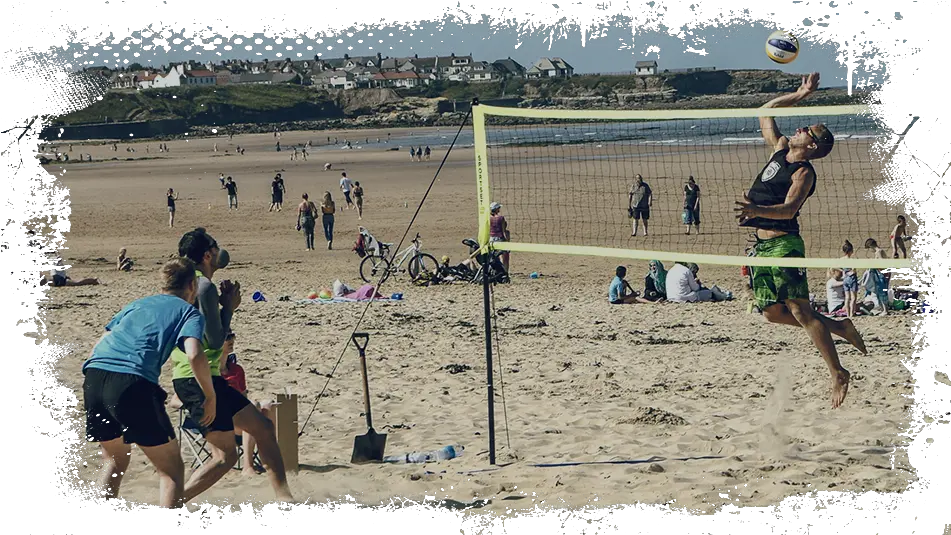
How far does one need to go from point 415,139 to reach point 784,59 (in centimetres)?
5646

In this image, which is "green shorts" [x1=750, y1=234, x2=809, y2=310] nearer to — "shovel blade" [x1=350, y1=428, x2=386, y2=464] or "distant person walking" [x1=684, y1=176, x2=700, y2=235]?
"shovel blade" [x1=350, y1=428, x2=386, y2=464]

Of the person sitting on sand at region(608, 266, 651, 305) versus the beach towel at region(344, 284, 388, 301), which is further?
the beach towel at region(344, 284, 388, 301)

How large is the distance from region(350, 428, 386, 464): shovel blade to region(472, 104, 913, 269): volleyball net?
59.0 inches

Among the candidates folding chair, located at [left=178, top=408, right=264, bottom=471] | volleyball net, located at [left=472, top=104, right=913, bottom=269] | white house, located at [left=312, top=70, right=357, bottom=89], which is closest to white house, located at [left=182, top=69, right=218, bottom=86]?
white house, located at [left=312, top=70, right=357, bottom=89]

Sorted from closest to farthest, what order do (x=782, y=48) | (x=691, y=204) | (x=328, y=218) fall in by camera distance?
1. (x=782, y=48)
2. (x=691, y=204)
3. (x=328, y=218)

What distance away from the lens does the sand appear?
6.80m

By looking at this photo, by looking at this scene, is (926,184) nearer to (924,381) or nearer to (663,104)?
(924,381)

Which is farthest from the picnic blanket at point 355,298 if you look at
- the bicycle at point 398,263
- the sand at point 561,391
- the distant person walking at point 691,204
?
the distant person walking at point 691,204

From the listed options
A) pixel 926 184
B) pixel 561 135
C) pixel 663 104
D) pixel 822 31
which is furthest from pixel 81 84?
pixel 663 104

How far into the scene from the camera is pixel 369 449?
729 centimetres

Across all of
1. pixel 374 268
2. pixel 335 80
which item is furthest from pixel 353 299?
pixel 335 80

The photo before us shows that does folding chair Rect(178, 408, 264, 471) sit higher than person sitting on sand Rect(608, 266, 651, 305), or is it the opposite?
folding chair Rect(178, 408, 264, 471)

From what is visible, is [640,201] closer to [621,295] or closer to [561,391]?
[621,295]

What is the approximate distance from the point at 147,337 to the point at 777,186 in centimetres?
421
